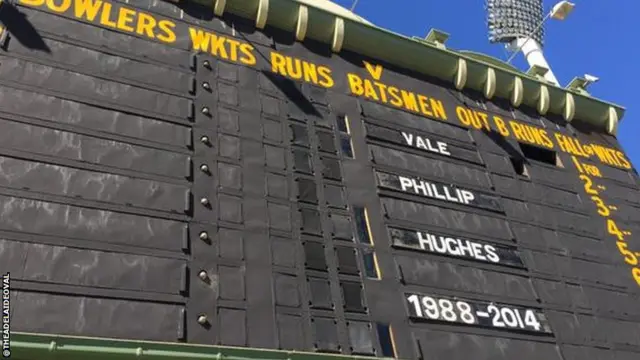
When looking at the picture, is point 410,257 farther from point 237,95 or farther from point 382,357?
point 237,95

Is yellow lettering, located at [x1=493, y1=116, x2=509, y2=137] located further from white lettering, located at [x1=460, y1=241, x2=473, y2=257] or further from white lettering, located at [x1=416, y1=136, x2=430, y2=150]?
white lettering, located at [x1=460, y1=241, x2=473, y2=257]

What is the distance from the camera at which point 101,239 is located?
966cm

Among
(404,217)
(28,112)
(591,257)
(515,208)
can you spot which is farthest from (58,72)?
(591,257)

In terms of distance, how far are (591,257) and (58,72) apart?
1126cm

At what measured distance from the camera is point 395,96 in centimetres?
1566

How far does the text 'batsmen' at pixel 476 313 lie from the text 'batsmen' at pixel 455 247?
1000 millimetres

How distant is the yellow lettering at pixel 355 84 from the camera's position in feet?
49.2

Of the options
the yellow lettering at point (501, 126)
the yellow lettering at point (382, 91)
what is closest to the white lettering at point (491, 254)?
the yellow lettering at point (382, 91)

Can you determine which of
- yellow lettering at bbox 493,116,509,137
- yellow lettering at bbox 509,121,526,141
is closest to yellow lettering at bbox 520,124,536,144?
yellow lettering at bbox 509,121,526,141

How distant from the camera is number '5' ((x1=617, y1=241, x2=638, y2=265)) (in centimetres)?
1532

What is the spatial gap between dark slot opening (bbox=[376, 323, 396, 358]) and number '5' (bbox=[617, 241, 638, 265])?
738cm

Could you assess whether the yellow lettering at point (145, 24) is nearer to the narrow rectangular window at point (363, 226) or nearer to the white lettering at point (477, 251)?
the narrow rectangular window at point (363, 226)

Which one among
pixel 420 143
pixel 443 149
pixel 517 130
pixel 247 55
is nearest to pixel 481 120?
pixel 517 130

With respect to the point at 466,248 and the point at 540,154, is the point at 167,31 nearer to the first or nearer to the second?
the point at 466,248
